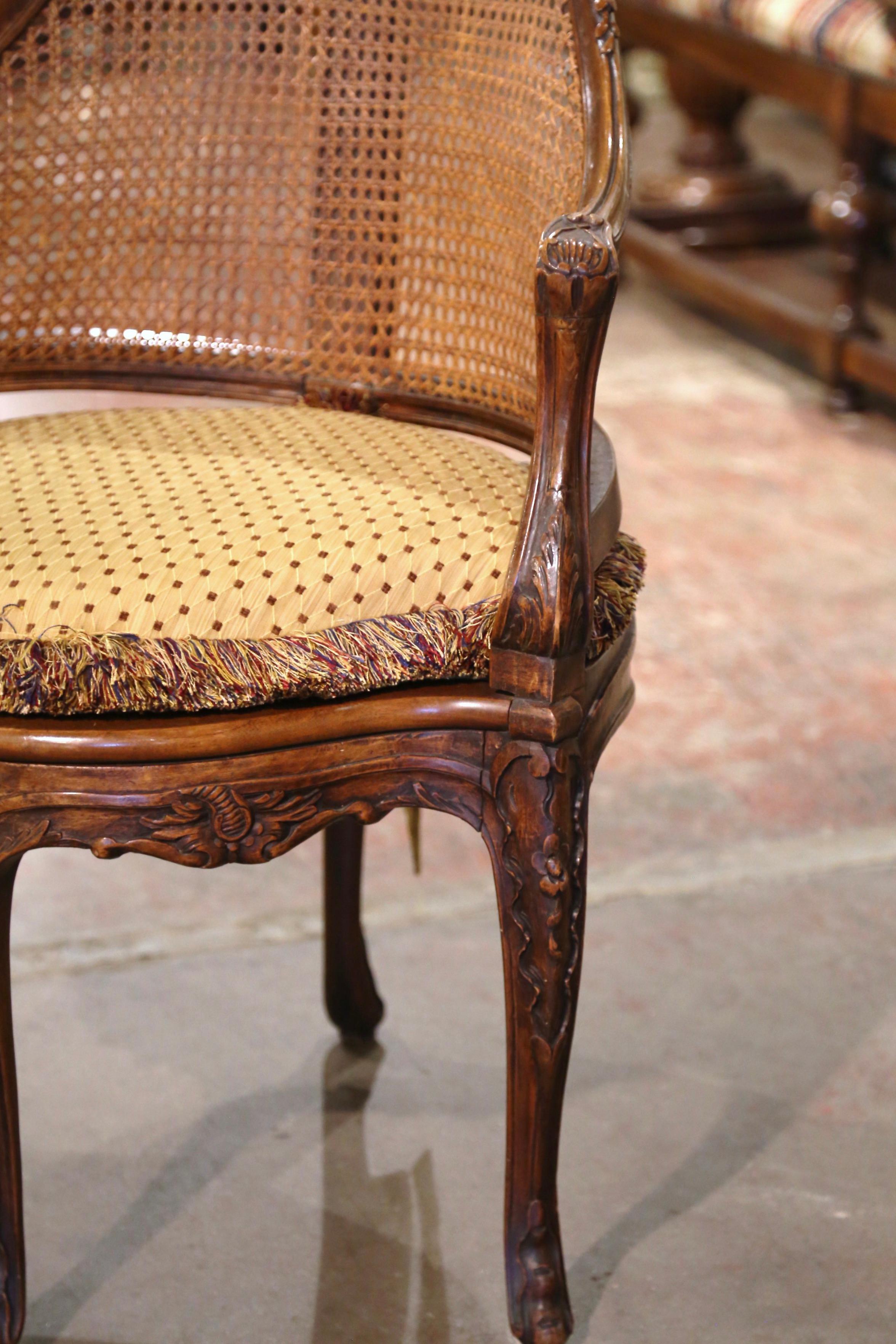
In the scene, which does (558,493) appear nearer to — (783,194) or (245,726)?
(245,726)

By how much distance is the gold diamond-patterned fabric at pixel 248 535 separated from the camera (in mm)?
1021

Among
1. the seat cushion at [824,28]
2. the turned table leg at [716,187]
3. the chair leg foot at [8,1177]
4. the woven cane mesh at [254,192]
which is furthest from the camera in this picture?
the turned table leg at [716,187]

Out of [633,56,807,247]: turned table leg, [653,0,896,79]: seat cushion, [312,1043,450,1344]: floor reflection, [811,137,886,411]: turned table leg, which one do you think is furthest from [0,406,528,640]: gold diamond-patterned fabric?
[633,56,807,247]: turned table leg

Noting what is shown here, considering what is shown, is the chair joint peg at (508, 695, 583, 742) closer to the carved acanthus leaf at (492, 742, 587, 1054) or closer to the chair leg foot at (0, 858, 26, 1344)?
the carved acanthus leaf at (492, 742, 587, 1054)

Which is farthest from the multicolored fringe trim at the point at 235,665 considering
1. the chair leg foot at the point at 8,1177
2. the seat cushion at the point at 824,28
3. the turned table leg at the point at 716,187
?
the turned table leg at the point at 716,187

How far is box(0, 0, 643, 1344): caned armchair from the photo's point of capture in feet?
3.29

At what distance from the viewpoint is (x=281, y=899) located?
175 centimetres

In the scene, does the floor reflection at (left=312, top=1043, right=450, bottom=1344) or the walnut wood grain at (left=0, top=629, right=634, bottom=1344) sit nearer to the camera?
the walnut wood grain at (left=0, top=629, right=634, bottom=1344)

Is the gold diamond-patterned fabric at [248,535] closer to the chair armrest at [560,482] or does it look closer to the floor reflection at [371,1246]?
the chair armrest at [560,482]

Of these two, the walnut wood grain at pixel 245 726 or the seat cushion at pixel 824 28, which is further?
the seat cushion at pixel 824 28

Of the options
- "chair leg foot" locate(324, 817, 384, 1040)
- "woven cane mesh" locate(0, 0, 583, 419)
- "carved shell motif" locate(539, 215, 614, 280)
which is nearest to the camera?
"carved shell motif" locate(539, 215, 614, 280)

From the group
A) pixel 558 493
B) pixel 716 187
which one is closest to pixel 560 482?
pixel 558 493

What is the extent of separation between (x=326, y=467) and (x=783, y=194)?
336 cm

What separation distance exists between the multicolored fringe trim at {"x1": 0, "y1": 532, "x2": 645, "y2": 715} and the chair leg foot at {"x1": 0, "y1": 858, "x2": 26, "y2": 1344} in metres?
0.15
